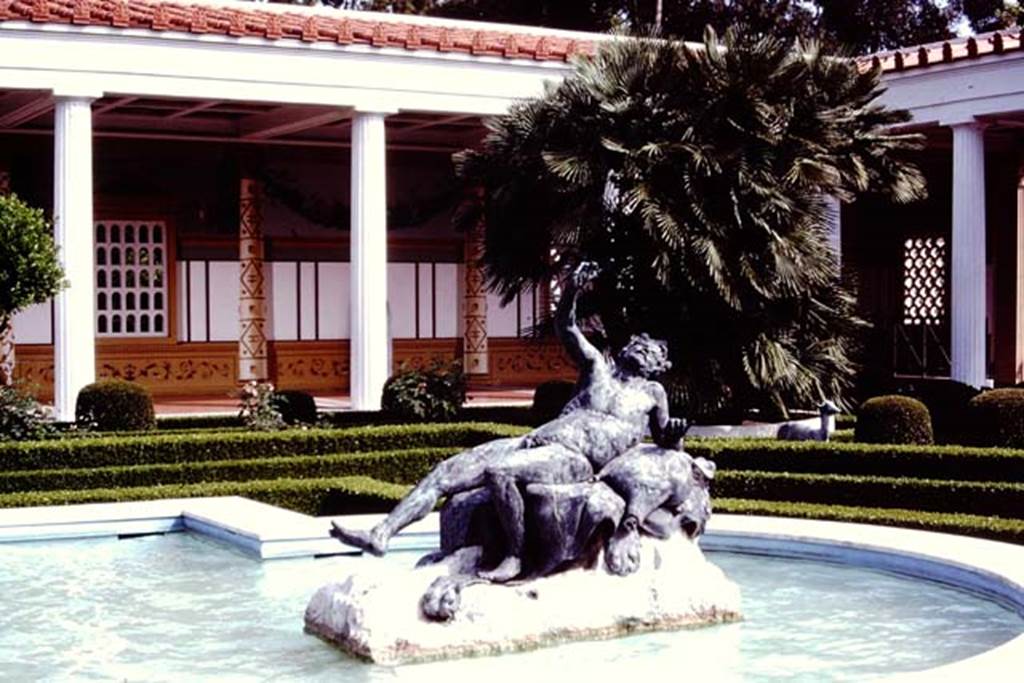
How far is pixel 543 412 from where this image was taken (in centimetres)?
1855

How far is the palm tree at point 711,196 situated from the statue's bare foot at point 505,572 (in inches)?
323

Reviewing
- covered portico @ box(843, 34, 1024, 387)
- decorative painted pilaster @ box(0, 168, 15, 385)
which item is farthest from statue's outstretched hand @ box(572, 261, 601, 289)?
decorative painted pilaster @ box(0, 168, 15, 385)

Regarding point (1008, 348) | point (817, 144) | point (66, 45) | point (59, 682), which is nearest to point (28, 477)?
point (66, 45)

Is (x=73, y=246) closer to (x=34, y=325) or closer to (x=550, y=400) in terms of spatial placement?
(x=34, y=325)

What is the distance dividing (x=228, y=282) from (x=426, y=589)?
16430mm

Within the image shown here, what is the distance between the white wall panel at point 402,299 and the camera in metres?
25.3

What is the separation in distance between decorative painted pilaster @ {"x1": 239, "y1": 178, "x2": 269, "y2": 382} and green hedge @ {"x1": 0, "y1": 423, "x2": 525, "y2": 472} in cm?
776

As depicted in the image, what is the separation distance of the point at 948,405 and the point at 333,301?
9.81 m

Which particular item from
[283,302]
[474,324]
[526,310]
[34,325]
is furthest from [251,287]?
[526,310]

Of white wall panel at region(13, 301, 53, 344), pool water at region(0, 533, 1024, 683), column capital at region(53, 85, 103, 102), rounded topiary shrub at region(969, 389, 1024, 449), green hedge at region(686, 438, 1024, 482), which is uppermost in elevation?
column capital at region(53, 85, 103, 102)

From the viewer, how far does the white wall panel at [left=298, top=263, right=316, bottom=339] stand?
2459 centimetres

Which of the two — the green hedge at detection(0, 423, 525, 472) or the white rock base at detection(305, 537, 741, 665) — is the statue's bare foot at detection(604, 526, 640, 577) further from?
the green hedge at detection(0, 423, 525, 472)

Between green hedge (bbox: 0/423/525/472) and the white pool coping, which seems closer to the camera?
the white pool coping

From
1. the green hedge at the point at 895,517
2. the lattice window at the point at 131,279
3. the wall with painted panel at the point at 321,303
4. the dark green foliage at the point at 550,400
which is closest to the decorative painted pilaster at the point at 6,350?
the lattice window at the point at 131,279
